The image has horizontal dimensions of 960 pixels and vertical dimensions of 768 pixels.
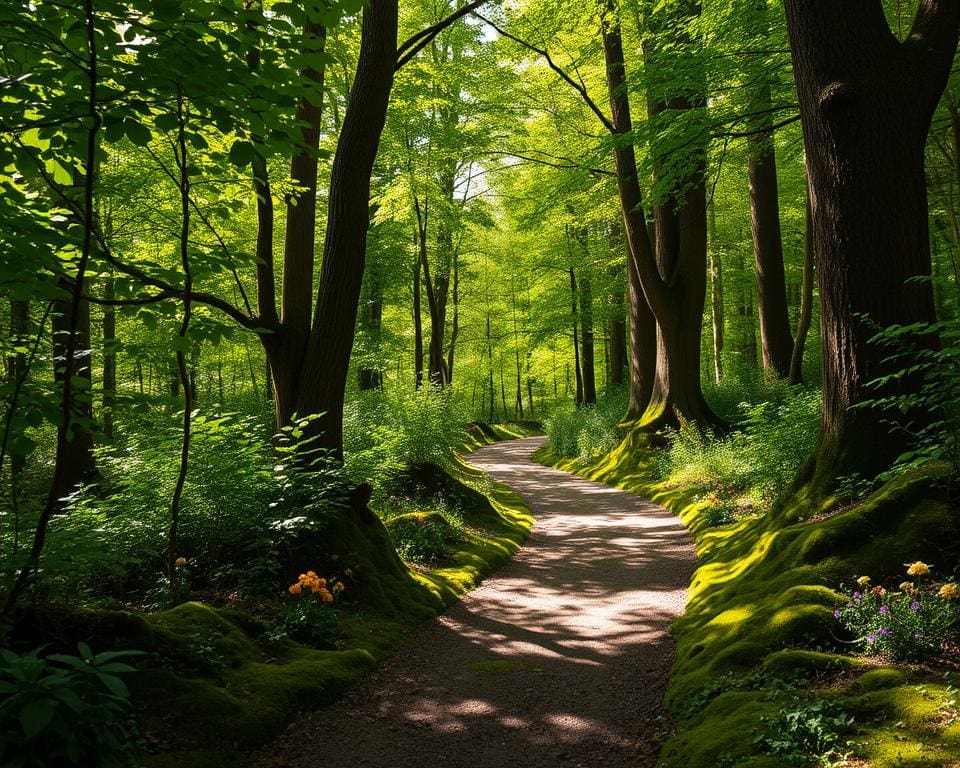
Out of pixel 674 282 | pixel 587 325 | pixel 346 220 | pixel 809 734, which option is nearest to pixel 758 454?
pixel 809 734

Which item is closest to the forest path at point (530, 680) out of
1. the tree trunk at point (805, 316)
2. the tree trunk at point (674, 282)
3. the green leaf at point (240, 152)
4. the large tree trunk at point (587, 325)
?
the green leaf at point (240, 152)

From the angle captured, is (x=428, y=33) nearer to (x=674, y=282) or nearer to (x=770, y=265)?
(x=674, y=282)

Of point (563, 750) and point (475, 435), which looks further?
point (475, 435)

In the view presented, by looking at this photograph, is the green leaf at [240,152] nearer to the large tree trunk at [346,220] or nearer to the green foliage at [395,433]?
the large tree trunk at [346,220]

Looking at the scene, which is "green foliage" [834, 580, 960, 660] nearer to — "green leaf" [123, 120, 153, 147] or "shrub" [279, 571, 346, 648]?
"shrub" [279, 571, 346, 648]

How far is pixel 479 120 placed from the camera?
1717 centimetres

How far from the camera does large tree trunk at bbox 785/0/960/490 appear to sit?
5.17 meters

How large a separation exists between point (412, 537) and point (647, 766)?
513 cm

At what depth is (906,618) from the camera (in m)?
3.41

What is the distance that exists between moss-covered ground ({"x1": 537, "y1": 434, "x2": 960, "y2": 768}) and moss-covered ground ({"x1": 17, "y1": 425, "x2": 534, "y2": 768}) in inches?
102

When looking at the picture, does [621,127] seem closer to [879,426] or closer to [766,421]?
[766,421]

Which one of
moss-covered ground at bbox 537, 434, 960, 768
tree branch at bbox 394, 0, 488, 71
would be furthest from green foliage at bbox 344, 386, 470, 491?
tree branch at bbox 394, 0, 488, 71

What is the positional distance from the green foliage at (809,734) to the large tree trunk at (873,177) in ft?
9.43

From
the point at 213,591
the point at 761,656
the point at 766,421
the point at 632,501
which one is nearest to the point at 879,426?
the point at 761,656
